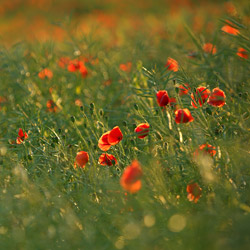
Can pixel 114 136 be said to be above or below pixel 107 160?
above

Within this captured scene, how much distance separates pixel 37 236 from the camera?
1.42 meters

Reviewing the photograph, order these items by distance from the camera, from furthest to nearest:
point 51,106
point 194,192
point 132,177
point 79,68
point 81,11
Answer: point 81,11
point 79,68
point 51,106
point 194,192
point 132,177

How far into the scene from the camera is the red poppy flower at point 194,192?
1.49 meters

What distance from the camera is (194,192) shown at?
4.90 feet

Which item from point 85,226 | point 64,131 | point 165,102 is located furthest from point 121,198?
point 64,131

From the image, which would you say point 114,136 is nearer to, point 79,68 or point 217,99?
point 217,99

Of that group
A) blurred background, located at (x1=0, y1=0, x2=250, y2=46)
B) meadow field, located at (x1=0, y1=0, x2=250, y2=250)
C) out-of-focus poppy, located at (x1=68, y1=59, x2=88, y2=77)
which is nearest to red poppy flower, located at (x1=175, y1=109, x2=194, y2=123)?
meadow field, located at (x1=0, y1=0, x2=250, y2=250)

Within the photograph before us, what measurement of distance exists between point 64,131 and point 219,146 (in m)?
1.17

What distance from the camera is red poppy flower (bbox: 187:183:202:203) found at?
58.6 inches

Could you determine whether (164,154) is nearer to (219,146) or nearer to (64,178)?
(219,146)

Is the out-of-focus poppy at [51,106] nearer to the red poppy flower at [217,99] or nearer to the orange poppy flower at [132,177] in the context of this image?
the red poppy flower at [217,99]

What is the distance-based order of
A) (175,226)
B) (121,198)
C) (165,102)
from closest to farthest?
(175,226), (121,198), (165,102)

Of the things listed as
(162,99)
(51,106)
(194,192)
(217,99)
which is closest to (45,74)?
(51,106)

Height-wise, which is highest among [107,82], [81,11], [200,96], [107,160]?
[200,96]
